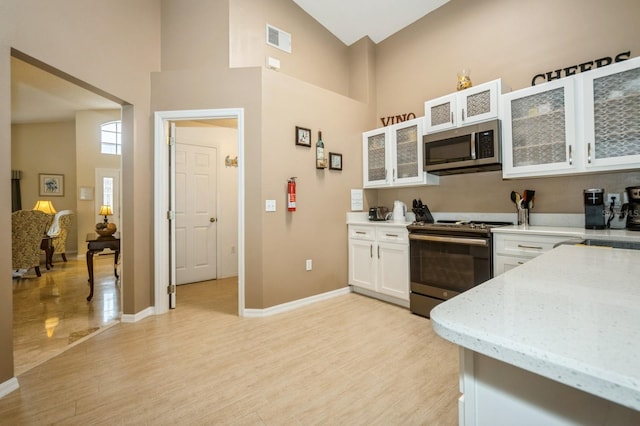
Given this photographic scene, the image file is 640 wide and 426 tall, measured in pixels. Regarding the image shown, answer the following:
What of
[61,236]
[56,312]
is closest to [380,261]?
[56,312]

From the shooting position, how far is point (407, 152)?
338 centimetres

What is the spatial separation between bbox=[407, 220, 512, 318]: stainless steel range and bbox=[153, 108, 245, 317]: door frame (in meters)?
1.81

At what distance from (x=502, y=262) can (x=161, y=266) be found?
131 inches

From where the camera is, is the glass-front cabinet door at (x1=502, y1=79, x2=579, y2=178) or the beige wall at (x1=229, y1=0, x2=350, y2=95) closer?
the glass-front cabinet door at (x1=502, y1=79, x2=579, y2=178)

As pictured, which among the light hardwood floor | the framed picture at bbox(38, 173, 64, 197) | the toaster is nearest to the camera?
the light hardwood floor

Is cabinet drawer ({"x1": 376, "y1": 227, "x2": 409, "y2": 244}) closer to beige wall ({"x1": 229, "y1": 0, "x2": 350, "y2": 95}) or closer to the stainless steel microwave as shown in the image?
the stainless steel microwave

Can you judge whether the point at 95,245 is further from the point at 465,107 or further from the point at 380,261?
the point at 465,107

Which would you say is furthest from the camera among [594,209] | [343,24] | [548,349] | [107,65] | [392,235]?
[343,24]

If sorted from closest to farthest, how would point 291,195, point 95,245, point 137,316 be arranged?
point 137,316 < point 291,195 < point 95,245

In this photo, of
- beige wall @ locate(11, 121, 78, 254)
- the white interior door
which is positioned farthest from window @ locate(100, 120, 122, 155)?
the white interior door

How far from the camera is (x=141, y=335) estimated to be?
253 centimetres

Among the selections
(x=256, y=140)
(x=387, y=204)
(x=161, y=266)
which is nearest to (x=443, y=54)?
(x=387, y=204)

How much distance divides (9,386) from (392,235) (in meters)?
3.24

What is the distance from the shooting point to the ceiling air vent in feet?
11.3
